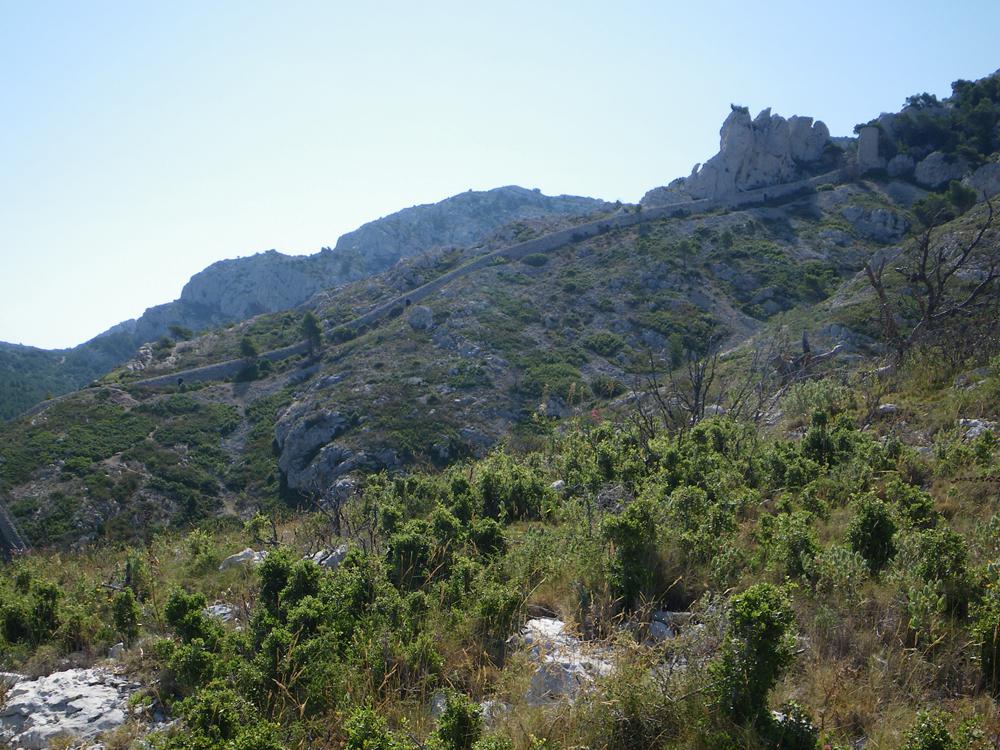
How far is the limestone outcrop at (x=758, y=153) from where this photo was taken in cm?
6519

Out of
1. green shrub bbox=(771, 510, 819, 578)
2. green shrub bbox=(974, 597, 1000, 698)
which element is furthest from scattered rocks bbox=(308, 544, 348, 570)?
green shrub bbox=(974, 597, 1000, 698)

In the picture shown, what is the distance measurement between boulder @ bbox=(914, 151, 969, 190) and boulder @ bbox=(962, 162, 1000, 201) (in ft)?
22.3

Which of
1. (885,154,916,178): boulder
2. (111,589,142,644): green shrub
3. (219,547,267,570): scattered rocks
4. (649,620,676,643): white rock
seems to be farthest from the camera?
(885,154,916,178): boulder

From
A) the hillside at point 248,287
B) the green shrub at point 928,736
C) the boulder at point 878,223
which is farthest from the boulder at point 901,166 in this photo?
the green shrub at point 928,736

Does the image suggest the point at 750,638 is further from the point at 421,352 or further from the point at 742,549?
the point at 421,352

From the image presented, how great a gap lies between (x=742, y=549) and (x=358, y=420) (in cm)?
3580

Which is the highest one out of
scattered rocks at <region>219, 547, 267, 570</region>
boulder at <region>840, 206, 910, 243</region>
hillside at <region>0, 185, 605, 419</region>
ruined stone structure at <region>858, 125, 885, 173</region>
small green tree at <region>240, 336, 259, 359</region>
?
hillside at <region>0, 185, 605, 419</region>

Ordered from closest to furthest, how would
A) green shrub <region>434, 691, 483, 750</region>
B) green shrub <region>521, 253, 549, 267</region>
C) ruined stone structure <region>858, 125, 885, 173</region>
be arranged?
1. green shrub <region>434, 691, 483, 750</region>
2. green shrub <region>521, 253, 549, 267</region>
3. ruined stone structure <region>858, 125, 885, 173</region>

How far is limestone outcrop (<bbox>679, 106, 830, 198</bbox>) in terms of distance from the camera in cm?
6519

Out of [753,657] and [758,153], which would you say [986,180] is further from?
[753,657]

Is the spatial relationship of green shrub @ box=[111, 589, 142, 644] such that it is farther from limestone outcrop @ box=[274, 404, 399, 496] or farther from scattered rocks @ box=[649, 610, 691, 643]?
limestone outcrop @ box=[274, 404, 399, 496]

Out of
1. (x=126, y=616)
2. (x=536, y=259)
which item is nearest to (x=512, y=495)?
(x=126, y=616)

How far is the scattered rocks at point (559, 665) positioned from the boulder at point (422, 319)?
45.8m

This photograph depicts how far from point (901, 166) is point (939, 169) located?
174 inches
